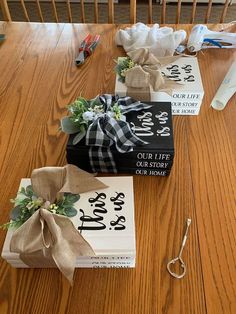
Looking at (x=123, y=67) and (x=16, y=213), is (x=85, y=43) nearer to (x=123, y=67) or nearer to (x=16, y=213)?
(x=123, y=67)

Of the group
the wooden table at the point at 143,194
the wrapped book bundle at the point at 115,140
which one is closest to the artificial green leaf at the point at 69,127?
the wrapped book bundle at the point at 115,140

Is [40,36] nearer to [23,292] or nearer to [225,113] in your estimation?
[225,113]

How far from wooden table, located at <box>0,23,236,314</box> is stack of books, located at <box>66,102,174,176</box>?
4 centimetres

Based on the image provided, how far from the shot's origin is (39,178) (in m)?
0.52

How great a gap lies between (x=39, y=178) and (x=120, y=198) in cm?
16

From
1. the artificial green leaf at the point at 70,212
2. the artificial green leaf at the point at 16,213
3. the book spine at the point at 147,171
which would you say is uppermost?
the artificial green leaf at the point at 16,213

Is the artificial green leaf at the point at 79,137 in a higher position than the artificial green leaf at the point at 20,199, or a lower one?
higher

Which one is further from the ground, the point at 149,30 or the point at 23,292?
the point at 149,30

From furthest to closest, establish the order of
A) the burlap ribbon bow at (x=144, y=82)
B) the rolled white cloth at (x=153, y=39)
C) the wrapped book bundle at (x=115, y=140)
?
the rolled white cloth at (x=153, y=39)
the burlap ribbon bow at (x=144, y=82)
the wrapped book bundle at (x=115, y=140)

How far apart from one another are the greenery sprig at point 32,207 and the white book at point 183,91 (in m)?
0.33

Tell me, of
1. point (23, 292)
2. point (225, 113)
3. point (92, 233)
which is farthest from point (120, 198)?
point (225, 113)

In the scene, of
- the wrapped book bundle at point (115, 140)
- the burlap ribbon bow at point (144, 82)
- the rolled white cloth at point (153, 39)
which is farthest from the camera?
the rolled white cloth at point (153, 39)

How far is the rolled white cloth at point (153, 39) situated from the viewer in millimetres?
882

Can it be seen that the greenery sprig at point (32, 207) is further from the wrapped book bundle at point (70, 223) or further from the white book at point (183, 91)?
the white book at point (183, 91)
